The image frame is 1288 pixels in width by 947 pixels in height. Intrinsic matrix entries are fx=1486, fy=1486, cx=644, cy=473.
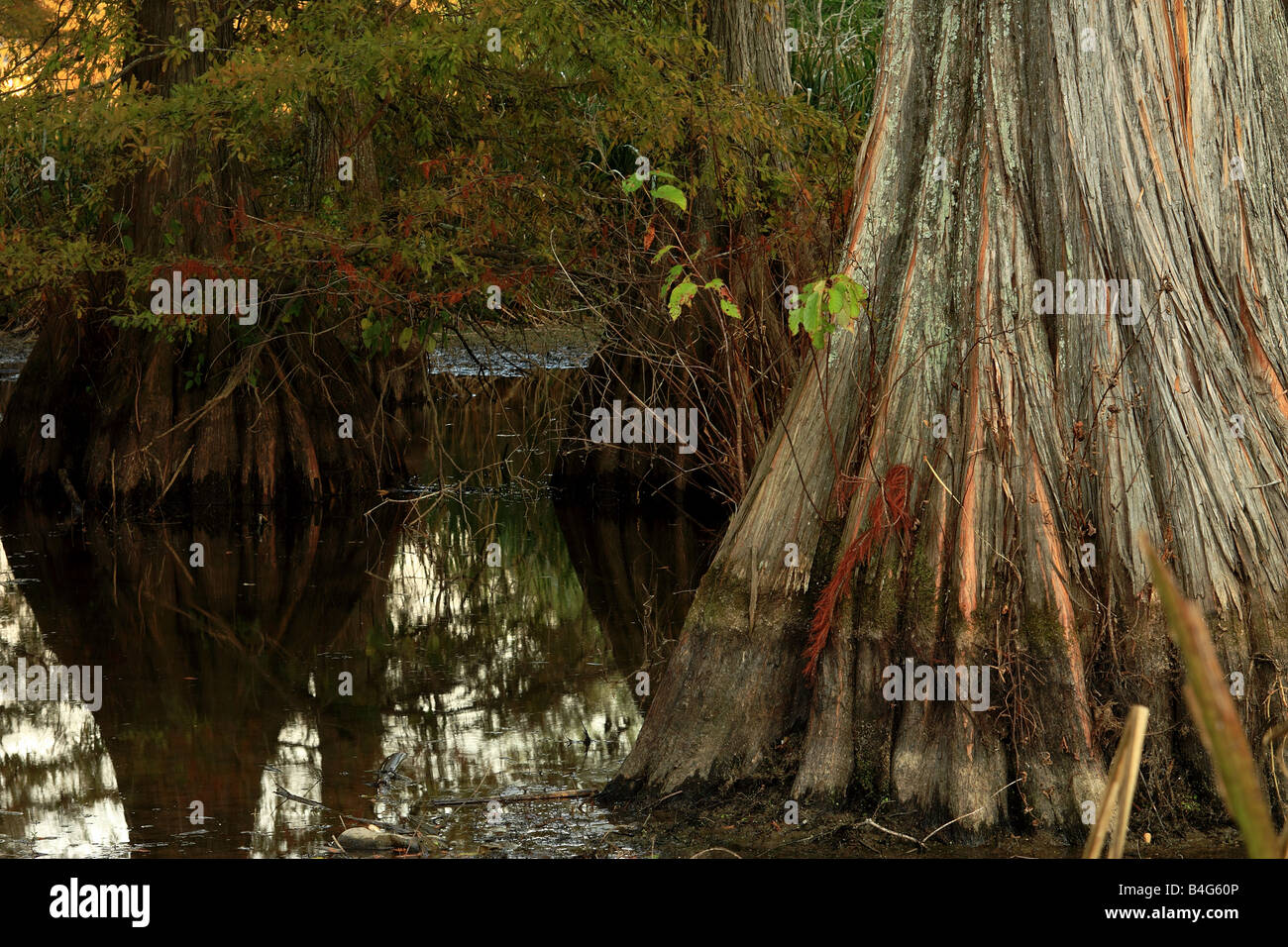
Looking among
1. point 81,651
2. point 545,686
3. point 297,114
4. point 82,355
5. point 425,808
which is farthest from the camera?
point 82,355

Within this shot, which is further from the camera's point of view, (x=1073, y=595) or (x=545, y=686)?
(x=545, y=686)

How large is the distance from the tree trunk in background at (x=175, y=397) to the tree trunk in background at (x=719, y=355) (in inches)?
86.9

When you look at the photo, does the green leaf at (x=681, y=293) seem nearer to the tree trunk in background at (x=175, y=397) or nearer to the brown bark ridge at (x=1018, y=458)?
the brown bark ridge at (x=1018, y=458)

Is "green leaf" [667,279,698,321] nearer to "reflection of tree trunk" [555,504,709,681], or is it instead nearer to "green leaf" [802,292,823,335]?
"green leaf" [802,292,823,335]

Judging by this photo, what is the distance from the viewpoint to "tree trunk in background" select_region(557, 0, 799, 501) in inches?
273

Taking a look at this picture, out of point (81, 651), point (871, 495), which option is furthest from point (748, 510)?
point (81, 651)

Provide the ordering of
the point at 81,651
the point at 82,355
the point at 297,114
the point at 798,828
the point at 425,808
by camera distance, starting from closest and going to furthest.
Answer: the point at 798,828 < the point at 425,808 < the point at 81,651 < the point at 297,114 < the point at 82,355

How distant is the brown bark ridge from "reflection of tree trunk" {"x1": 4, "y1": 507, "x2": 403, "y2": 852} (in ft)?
5.98

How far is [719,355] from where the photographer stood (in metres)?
7.60

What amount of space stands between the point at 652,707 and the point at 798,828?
703 millimetres

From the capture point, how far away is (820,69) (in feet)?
41.7

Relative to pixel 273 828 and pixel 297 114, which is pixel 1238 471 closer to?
pixel 273 828

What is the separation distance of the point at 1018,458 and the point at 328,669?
155 inches

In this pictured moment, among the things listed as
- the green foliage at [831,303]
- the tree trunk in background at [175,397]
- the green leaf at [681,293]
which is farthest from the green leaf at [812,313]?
the tree trunk in background at [175,397]
